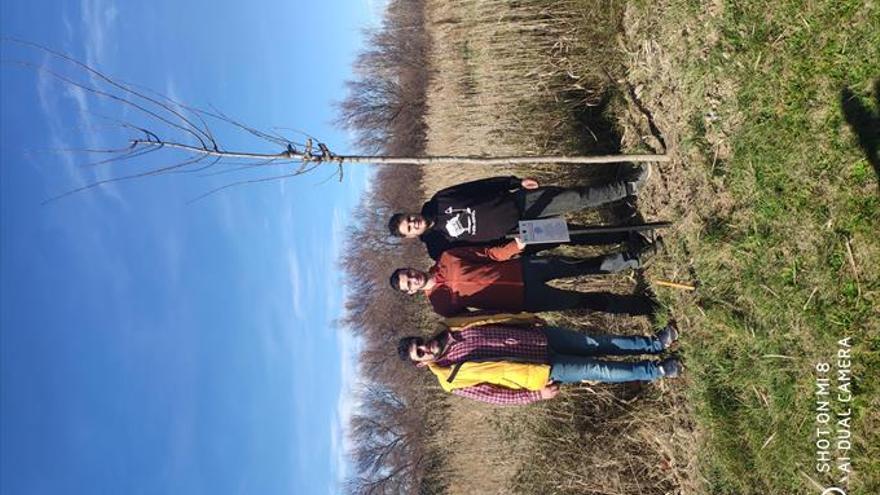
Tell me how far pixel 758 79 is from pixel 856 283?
1.61 metres

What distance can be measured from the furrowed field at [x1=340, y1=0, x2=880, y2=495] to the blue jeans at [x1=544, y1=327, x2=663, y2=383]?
0.39 meters

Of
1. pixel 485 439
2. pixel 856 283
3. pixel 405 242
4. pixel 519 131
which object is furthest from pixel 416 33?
pixel 856 283

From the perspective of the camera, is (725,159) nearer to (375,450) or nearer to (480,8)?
(480,8)

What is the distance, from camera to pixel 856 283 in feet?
14.1

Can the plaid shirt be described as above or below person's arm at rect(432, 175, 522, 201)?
below

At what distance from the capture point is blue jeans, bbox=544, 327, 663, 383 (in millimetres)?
5324

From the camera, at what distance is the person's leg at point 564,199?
19.7 ft

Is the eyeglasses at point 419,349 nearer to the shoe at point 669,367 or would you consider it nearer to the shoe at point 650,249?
the shoe at point 669,367

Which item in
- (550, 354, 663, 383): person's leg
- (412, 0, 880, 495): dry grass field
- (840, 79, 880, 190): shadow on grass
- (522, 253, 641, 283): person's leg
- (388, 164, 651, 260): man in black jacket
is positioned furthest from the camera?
(522, 253, 641, 283): person's leg

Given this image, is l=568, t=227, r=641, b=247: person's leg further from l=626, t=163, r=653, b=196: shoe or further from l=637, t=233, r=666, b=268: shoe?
l=626, t=163, r=653, b=196: shoe

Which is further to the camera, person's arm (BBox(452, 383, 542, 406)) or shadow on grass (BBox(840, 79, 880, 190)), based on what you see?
person's arm (BBox(452, 383, 542, 406))

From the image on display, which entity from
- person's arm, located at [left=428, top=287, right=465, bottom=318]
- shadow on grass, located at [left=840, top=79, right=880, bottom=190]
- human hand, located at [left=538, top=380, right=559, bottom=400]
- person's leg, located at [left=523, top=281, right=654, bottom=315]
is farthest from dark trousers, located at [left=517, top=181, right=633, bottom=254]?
shadow on grass, located at [left=840, top=79, right=880, bottom=190]

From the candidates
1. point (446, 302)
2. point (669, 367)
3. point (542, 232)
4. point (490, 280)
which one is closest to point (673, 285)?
point (669, 367)

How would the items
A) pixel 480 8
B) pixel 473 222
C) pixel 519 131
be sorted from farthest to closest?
pixel 480 8 < pixel 519 131 < pixel 473 222
